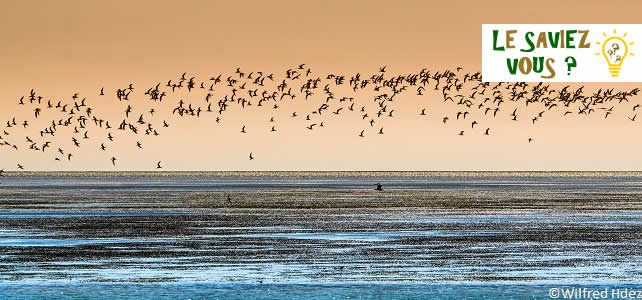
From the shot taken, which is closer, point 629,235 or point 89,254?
point 89,254

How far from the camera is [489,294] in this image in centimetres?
3231

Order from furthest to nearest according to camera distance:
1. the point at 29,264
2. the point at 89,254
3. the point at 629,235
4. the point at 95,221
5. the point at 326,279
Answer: the point at 95,221 → the point at 629,235 → the point at 89,254 → the point at 29,264 → the point at 326,279

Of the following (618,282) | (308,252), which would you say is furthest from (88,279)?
(618,282)

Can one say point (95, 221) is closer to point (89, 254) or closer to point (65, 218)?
point (65, 218)

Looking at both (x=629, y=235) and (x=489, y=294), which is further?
(x=629, y=235)

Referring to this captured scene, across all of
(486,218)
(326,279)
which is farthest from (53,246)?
(486,218)

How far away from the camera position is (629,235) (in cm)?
5338

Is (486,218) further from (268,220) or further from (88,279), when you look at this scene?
(88,279)

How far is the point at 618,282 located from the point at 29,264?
17587mm

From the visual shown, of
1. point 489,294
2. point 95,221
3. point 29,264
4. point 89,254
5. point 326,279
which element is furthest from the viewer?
point 95,221

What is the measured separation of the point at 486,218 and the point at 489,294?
128 feet

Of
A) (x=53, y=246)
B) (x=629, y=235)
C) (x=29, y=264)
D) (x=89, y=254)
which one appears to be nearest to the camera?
(x=29, y=264)

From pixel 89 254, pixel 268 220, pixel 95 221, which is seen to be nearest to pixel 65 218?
pixel 95 221

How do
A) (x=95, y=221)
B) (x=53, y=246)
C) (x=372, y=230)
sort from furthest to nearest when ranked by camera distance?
(x=95, y=221) < (x=372, y=230) < (x=53, y=246)
